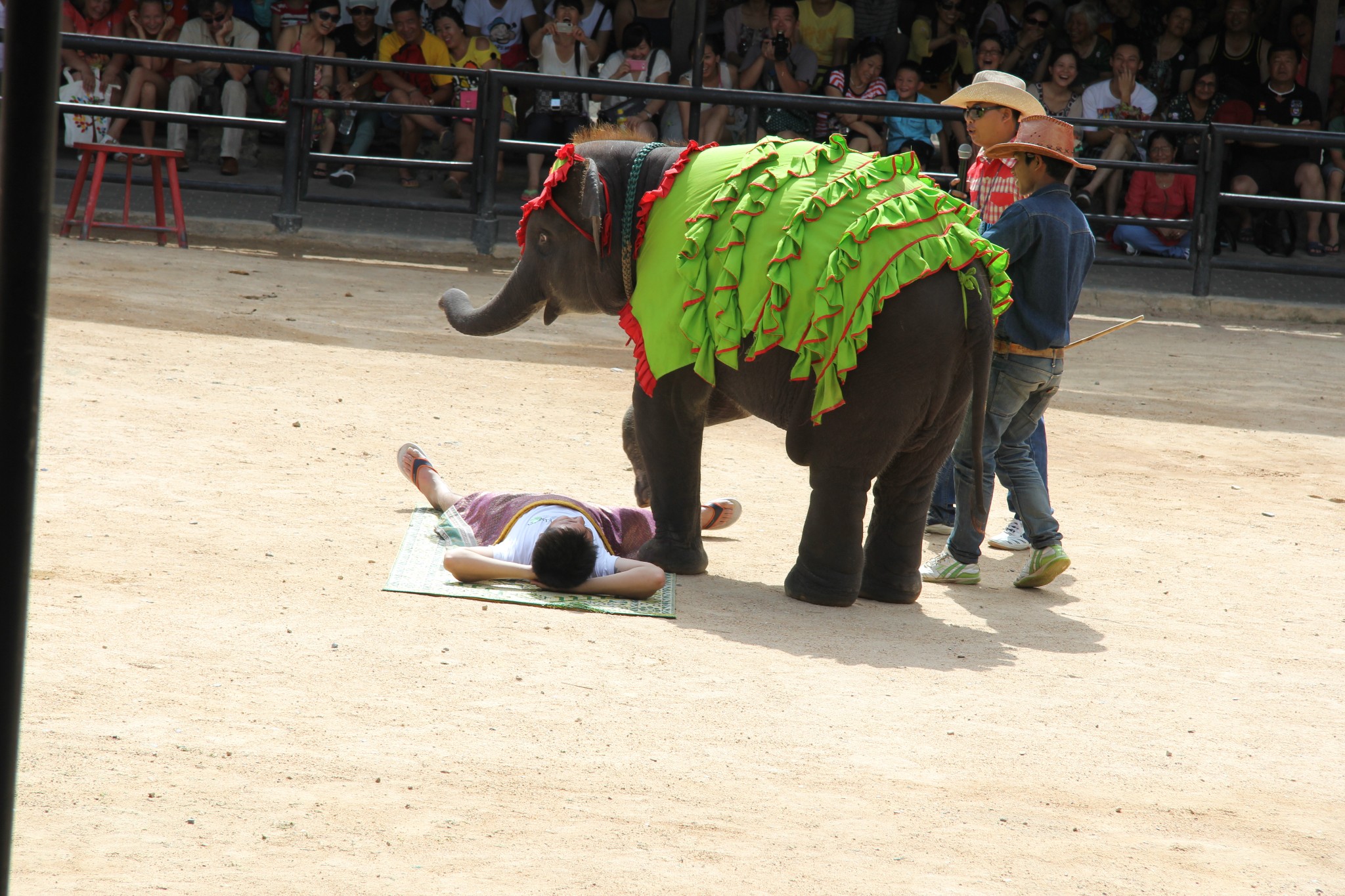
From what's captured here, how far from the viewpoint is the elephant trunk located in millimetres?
5039

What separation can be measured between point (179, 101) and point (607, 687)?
9.95 meters

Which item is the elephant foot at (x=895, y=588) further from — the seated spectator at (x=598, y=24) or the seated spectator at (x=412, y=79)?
the seated spectator at (x=598, y=24)

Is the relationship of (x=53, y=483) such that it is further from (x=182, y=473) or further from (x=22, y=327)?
(x=22, y=327)

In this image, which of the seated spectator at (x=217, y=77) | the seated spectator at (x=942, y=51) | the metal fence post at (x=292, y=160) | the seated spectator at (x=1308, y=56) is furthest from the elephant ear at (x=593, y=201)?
the seated spectator at (x=1308, y=56)

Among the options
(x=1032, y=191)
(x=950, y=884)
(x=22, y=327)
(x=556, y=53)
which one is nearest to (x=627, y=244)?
(x=1032, y=191)

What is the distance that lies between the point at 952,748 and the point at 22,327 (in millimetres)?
2467

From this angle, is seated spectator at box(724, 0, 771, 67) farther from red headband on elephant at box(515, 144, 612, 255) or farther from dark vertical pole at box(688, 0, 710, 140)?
red headband on elephant at box(515, 144, 612, 255)

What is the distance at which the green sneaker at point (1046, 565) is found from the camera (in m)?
4.82

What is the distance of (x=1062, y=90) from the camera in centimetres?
1191

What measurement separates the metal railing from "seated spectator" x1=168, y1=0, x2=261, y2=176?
1013 mm

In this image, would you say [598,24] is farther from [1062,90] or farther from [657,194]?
[657,194]

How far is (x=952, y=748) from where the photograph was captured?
331cm

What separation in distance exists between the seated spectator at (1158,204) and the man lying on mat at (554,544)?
8037mm

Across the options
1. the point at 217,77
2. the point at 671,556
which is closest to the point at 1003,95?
the point at 671,556
